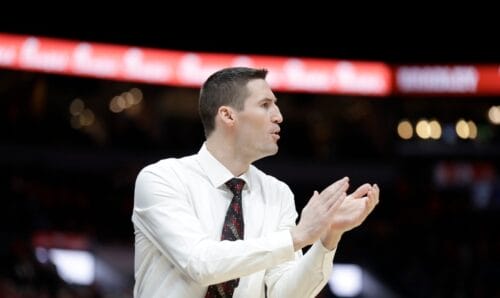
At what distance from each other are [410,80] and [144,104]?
7.11 m

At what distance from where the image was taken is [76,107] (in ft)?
70.7

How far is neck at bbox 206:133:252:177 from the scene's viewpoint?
3.74 metres

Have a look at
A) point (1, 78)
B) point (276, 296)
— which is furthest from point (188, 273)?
point (1, 78)

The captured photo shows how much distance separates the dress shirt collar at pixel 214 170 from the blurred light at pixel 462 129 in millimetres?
18099

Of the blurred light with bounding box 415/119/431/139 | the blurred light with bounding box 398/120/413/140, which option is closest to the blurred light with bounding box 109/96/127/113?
the blurred light with bounding box 398/120/413/140

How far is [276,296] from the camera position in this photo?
3.58m

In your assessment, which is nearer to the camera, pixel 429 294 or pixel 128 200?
pixel 429 294

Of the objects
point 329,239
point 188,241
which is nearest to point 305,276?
point 329,239

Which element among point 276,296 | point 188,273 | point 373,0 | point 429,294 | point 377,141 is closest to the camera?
point 188,273

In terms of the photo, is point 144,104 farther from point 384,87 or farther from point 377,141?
point 384,87

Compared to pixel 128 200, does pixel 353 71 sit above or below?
above

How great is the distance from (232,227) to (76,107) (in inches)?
725

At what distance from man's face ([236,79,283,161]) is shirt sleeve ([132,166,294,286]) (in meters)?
0.31

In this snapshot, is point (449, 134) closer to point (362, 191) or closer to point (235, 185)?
point (235, 185)
